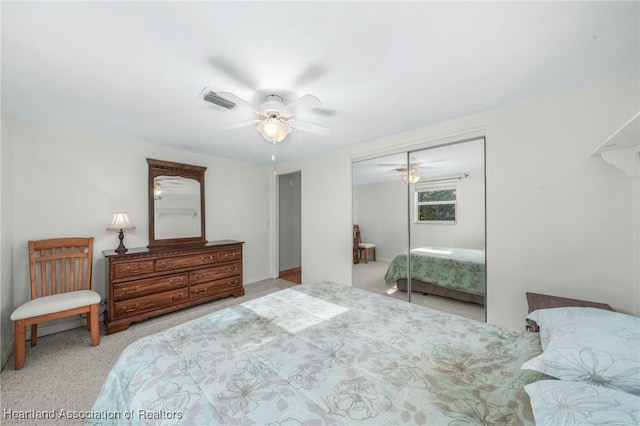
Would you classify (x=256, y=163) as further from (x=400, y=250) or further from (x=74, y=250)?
(x=400, y=250)

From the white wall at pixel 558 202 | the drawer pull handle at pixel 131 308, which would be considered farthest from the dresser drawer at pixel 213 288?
the white wall at pixel 558 202

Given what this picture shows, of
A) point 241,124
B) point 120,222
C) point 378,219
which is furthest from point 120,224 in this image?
point 378,219

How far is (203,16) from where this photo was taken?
4.02ft

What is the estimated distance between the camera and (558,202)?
203cm

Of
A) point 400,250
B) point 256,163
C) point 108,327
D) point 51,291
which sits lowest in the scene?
point 108,327

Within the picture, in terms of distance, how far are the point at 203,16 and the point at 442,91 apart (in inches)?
72.1

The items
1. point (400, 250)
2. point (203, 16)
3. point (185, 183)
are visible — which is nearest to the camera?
point (203, 16)

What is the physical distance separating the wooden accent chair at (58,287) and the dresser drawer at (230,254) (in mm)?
1461

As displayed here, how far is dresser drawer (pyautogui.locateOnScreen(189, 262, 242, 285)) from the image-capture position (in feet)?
11.1

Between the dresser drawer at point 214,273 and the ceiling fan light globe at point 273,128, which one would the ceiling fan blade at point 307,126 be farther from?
the dresser drawer at point 214,273

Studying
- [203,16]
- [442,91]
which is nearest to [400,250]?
[442,91]

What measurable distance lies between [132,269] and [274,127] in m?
2.52

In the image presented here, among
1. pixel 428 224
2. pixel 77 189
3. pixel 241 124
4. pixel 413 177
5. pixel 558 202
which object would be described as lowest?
pixel 428 224

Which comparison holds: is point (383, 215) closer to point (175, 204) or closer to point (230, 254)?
point (230, 254)
